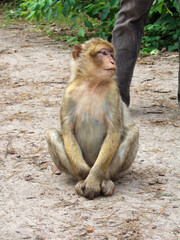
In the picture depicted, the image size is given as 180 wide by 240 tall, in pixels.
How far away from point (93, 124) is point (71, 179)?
0.61 metres

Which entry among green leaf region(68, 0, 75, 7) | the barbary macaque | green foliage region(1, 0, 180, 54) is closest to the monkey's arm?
the barbary macaque

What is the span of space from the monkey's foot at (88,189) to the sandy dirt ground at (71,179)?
0.05 metres

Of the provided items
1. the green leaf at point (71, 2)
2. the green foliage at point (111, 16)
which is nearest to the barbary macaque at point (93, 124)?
the green foliage at point (111, 16)

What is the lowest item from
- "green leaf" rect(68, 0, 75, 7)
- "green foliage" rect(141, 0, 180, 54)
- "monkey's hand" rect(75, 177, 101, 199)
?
"monkey's hand" rect(75, 177, 101, 199)

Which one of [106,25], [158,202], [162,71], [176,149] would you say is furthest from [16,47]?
[158,202]

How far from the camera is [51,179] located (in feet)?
13.6

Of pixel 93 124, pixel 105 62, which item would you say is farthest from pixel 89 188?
pixel 105 62

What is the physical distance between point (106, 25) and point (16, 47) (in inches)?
89.7

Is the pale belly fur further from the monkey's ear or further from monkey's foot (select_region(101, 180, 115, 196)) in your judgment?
the monkey's ear

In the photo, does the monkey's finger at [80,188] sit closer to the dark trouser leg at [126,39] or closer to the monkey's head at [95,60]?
the monkey's head at [95,60]

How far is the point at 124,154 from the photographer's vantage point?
155 inches

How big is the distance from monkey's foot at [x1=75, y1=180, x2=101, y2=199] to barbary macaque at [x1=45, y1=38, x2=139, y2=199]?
66mm

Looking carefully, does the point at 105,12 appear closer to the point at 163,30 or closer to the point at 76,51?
the point at 163,30

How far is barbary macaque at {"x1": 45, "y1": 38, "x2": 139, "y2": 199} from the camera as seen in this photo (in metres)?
3.83
